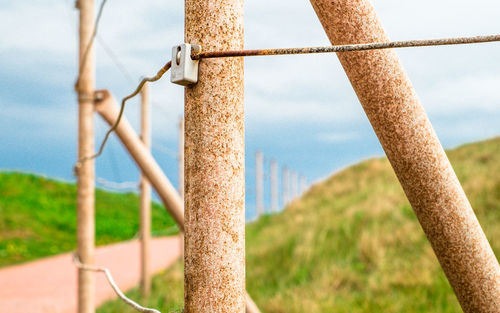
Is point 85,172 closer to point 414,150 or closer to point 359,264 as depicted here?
point 414,150

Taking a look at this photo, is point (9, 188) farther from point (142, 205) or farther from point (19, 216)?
point (142, 205)

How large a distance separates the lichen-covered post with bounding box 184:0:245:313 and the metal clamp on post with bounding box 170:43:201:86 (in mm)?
18

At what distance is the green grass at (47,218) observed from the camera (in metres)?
10.3

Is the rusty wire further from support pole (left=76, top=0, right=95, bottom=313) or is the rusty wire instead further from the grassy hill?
the grassy hill

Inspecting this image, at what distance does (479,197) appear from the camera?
5.45 m

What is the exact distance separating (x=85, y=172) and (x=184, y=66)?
217cm

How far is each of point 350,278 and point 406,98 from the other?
3713 mm

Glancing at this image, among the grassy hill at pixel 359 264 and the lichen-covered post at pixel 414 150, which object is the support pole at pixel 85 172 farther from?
the lichen-covered post at pixel 414 150

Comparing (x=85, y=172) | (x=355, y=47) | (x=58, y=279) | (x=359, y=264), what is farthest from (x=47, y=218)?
(x=355, y=47)

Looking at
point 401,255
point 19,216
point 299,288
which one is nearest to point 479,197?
point 401,255

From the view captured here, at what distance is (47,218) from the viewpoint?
→ 12.4 metres

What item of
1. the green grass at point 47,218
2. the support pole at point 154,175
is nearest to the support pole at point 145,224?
the support pole at point 154,175

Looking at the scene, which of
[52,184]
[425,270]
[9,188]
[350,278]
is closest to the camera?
[425,270]

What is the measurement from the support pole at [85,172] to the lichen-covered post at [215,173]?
2090 mm
